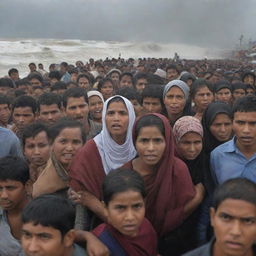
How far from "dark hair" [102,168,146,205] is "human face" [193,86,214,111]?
220cm

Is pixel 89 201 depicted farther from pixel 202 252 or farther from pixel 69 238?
pixel 202 252

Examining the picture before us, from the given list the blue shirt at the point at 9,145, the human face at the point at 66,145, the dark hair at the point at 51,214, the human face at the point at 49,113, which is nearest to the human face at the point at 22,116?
the human face at the point at 49,113

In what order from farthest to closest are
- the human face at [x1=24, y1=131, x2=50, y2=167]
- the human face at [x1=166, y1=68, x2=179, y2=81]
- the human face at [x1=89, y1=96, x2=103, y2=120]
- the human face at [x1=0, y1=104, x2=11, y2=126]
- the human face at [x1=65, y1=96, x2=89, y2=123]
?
the human face at [x1=166, y1=68, x2=179, y2=81]
the human face at [x1=89, y1=96, x2=103, y2=120]
the human face at [x1=0, y1=104, x2=11, y2=126]
the human face at [x1=65, y1=96, x2=89, y2=123]
the human face at [x1=24, y1=131, x2=50, y2=167]

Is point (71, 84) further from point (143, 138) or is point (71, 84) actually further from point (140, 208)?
point (140, 208)

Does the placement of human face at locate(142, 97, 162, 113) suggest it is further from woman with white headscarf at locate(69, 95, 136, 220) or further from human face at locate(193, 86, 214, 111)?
woman with white headscarf at locate(69, 95, 136, 220)

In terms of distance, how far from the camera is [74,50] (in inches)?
1416

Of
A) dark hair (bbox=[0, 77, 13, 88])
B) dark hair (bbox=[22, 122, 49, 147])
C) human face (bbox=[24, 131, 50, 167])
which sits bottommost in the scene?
human face (bbox=[24, 131, 50, 167])

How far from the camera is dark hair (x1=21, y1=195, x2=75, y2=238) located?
1.74m

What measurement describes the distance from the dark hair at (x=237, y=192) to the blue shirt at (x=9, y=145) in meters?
1.72

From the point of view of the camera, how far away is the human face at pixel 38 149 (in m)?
2.72

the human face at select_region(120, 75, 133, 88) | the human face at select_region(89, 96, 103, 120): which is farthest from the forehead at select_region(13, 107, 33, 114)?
the human face at select_region(120, 75, 133, 88)

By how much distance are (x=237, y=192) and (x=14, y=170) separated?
128cm

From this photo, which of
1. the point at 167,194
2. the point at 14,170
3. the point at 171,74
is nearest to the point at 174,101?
the point at 167,194

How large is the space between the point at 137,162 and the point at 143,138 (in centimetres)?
15
